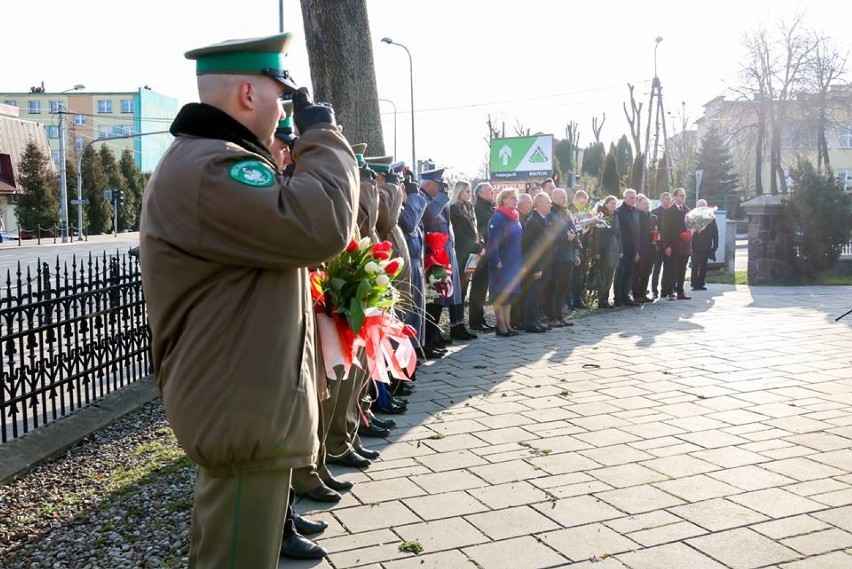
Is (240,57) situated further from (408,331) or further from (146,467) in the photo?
(146,467)

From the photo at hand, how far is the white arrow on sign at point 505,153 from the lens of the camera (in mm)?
30797

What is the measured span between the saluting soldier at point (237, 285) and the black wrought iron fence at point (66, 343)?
154 inches

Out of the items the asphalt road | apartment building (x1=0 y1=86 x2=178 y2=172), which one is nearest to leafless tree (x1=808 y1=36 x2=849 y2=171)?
the asphalt road

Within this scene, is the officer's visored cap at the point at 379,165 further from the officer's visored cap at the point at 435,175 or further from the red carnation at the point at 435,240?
the officer's visored cap at the point at 435,175

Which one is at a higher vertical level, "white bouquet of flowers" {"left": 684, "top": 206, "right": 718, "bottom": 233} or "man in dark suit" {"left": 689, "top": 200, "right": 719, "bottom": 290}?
"white bouquet of flowers" {"left": 684, "top": 206, "right": 718, "bottom": 233}

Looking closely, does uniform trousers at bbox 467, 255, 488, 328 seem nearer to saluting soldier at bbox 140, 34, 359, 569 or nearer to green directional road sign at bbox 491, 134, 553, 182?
saluting soldier at bbox 140, 34, 359, 569

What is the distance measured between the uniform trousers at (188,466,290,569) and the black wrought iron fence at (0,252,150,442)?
3835mm

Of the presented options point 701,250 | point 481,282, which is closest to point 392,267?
point 481,282

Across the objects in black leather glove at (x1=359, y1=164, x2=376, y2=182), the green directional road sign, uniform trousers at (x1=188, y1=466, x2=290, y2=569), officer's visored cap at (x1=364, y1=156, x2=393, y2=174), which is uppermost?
the green directional road sign

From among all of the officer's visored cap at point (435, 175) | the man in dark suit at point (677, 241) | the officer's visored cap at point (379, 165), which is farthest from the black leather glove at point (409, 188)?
the man in dark suit at point (677, 241)

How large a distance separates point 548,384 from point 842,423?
2.67 metres

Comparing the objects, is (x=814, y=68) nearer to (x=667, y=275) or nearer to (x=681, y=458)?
(x=667, y=275)

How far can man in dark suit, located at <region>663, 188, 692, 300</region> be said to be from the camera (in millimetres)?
16062

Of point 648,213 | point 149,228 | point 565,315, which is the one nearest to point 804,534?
point 149,228
